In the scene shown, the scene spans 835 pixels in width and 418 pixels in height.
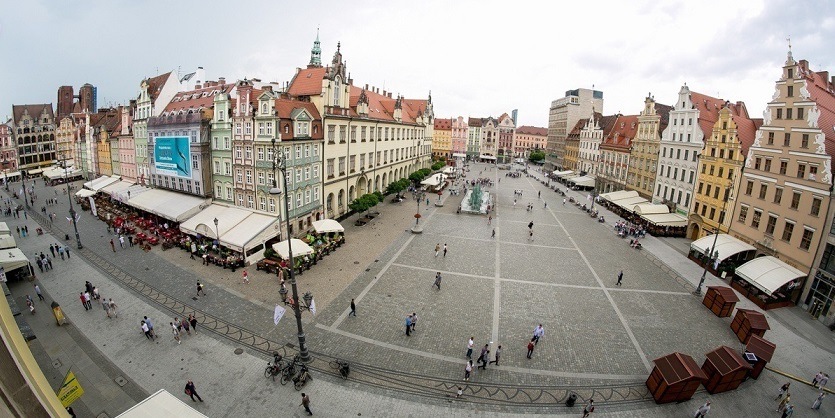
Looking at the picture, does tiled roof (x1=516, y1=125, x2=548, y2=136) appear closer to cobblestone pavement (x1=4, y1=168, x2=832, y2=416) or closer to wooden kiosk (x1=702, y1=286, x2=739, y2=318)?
cobblestone pavement (x1=4, y1=168, x2=832, y2=416)

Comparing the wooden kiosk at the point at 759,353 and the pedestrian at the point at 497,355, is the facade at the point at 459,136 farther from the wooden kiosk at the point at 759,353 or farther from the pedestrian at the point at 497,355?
the pedestrian at the point at 497,355

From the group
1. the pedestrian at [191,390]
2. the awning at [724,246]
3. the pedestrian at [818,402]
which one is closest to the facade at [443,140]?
the awning at [724,246]

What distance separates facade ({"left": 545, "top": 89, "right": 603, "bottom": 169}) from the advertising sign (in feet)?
266

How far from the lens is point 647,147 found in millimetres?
52594

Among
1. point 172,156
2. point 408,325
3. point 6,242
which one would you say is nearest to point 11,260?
point 6,242

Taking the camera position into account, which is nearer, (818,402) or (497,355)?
(818,402)

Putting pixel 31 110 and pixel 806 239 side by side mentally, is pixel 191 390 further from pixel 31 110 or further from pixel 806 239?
pixel 31 110

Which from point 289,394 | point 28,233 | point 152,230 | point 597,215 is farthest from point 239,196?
point 597,215

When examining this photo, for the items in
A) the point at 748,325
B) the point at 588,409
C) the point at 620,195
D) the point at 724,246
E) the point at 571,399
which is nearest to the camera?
the point at 588,409

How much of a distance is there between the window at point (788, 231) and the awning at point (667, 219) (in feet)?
42.5

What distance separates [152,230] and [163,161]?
316 inches

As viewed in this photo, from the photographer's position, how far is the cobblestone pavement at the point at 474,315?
1708cm

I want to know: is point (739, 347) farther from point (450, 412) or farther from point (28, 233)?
point (28, 233)

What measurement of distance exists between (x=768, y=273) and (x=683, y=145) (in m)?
22.3
